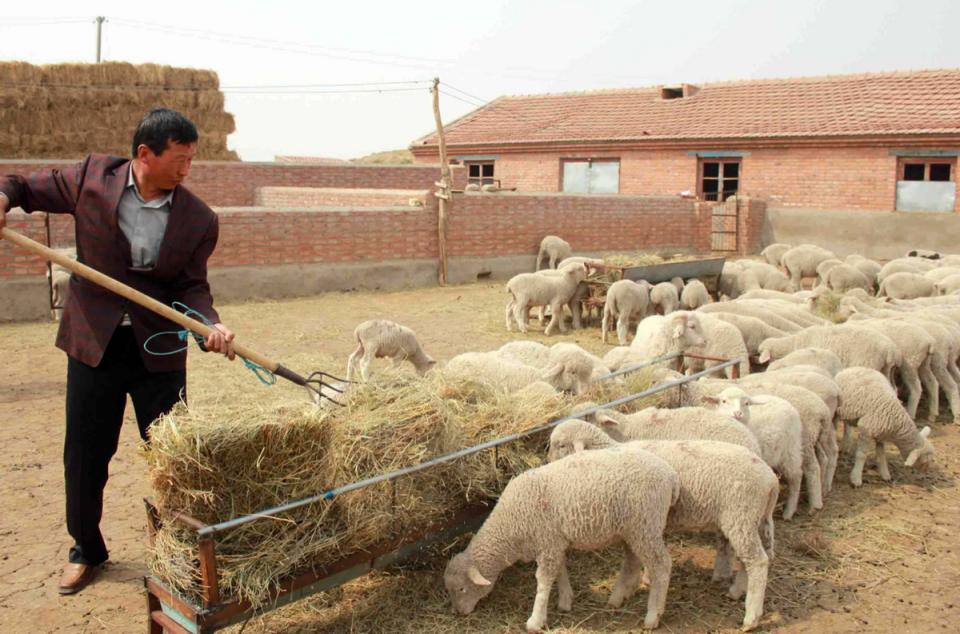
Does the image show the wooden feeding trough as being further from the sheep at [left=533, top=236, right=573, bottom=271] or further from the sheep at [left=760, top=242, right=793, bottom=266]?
the sheep at [left=760, top=242, right=793, bottom=266]

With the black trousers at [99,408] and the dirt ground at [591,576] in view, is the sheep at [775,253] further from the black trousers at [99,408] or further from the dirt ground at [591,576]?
the black trousers at [99,408]

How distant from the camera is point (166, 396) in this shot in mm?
4715

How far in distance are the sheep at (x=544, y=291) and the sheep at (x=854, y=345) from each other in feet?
15.0

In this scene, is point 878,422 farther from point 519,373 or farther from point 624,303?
point 624,303

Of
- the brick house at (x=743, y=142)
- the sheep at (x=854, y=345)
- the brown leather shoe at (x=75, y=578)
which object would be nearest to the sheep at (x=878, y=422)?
the sheep at (x=854, y=345)

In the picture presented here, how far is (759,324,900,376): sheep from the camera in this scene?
27.2ft

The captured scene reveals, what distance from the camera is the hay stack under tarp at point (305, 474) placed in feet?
12.6

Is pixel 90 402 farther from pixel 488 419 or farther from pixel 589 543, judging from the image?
pixel 589 543

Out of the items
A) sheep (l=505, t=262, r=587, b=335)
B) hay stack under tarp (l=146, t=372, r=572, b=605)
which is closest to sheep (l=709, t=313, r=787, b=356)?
sheep (l=505, t=262, r=587, b=335)

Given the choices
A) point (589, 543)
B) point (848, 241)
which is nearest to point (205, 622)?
point (589, 543)

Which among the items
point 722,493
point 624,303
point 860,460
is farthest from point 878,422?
point 624,303

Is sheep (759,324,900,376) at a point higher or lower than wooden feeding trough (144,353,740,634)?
higher

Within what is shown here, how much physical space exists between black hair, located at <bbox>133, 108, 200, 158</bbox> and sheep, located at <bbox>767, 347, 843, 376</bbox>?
18.0 feet

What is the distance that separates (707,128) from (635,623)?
928 inches
